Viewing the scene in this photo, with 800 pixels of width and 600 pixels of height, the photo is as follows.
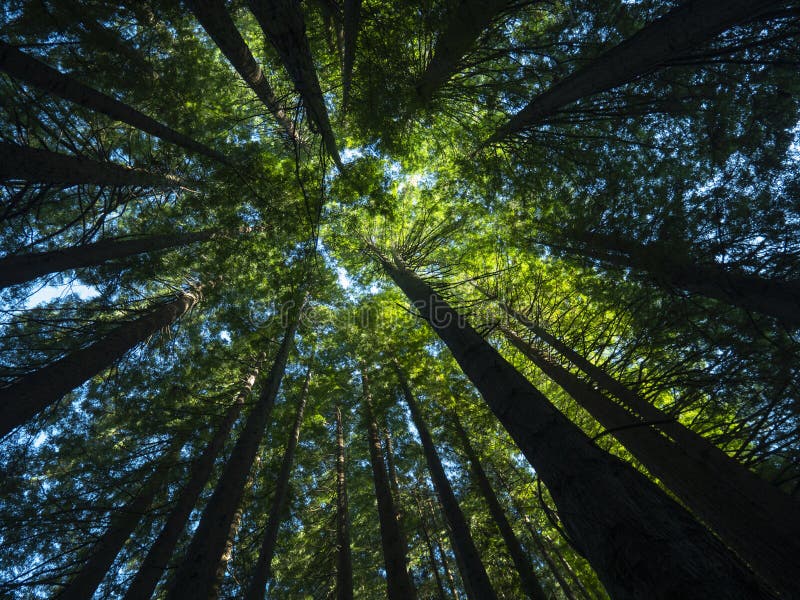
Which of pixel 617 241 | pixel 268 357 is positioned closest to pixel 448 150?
pixel 617 241

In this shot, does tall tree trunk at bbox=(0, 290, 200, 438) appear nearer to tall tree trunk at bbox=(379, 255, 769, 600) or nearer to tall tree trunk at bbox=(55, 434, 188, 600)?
tall tree trunk at bbox=(55, 434, 188, 600)

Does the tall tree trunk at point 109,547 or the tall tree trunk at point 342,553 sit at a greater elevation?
the tall tree trunk at point 109,547

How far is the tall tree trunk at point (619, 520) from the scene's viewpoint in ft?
3.36

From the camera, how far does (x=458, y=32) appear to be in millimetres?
4941

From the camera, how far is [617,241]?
6.04 meters

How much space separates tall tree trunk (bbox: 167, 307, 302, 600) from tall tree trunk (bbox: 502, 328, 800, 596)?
4.88m

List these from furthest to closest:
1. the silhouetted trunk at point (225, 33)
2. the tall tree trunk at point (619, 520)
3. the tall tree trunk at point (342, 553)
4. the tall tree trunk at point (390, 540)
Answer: the tall tree trunk at point (342, 553) → the tall tree trunk at point (390, 540) → the silhouetted trunk at point (225, 33) → the tall tree trunk at point (619, 520)

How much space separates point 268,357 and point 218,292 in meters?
2.95

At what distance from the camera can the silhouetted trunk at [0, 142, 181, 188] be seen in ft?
13.3

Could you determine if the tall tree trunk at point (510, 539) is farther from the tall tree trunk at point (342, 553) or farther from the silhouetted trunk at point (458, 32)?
the silhouetted trunk at point (458, 32)

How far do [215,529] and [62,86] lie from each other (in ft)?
21.6

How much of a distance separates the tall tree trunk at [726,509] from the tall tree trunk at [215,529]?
4879mm

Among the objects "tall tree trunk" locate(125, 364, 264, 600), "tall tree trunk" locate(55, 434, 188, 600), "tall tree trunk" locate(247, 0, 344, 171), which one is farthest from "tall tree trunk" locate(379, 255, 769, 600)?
"tall tree trunk" locate(55, 434, 188, 600)

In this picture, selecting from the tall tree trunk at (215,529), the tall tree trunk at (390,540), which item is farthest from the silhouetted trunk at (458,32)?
the tall tree trunk at (390,540)
